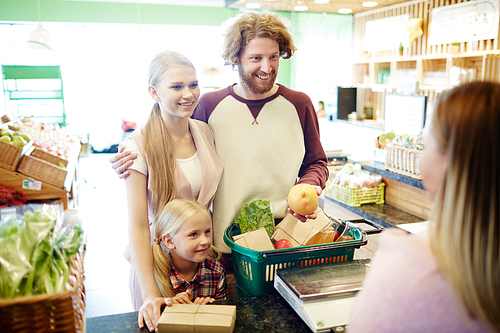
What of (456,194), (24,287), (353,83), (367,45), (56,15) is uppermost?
(56,15)

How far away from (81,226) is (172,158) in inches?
24.9

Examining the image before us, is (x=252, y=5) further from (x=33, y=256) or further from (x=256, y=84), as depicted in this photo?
(x=33, y=256)

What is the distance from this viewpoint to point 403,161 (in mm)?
3135

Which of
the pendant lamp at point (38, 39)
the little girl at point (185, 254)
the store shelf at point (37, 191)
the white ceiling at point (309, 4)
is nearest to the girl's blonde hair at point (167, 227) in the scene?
the little girl at point (185, 254)

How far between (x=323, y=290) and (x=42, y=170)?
3.41 meters

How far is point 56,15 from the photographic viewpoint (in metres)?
9.42

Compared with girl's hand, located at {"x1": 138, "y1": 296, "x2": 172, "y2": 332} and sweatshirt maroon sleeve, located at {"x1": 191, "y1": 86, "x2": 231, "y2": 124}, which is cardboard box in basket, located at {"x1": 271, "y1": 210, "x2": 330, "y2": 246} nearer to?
girl's hand, located at {"x1": 138, "y1": 296, "x2": 172, "y2": 332}

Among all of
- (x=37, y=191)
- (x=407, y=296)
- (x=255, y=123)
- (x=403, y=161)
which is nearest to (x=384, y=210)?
(x=403, y=161)

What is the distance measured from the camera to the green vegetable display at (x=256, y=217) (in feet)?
5.21

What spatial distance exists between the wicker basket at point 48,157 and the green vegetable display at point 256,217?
3.15 metres

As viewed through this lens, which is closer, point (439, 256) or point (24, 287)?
point (439, 256)

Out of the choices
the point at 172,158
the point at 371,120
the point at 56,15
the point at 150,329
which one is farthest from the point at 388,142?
the point at 56,15

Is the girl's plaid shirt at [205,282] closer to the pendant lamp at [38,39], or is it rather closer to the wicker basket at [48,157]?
the wicker basket at [48,157]

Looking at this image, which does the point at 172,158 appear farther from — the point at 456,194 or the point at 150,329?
the point at 456,194
